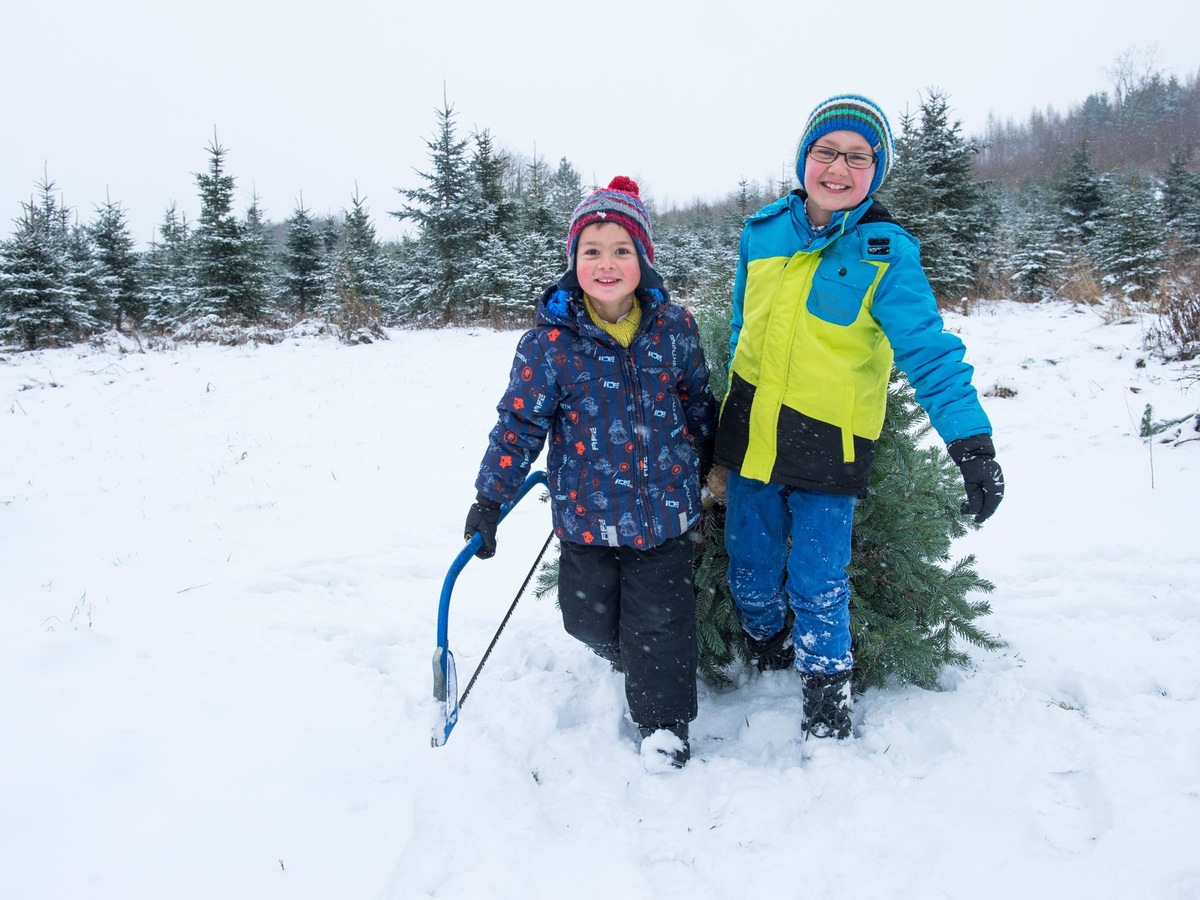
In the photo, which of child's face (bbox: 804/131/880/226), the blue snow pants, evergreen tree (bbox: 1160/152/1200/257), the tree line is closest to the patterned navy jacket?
the blue snow pants

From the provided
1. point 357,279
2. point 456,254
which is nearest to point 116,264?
point 357,279

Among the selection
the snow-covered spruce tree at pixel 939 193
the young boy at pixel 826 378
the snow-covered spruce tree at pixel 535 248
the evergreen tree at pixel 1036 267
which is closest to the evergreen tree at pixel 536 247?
the snow-covered spruce tree at pixel 535 248

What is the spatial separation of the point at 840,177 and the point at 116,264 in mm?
23795

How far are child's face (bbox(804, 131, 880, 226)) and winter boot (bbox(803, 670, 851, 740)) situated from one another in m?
1.67

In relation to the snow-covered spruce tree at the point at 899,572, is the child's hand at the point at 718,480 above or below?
above

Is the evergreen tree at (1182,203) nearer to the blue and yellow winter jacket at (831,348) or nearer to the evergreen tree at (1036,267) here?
the evergreen tree at (1036,267)

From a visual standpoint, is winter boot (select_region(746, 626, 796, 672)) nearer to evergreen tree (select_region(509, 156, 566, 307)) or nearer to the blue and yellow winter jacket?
the blue and yellow winter jacket

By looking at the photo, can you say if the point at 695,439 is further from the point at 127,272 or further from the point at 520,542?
the point at 127,272

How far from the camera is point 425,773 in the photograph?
2.32 metres

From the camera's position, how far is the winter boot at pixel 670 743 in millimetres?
2406

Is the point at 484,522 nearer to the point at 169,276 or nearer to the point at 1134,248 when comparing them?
the point at 1134,248

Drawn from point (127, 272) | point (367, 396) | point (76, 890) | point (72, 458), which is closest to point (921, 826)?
point (76, 890)

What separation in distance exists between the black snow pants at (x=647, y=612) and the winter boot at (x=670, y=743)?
0.02 meters

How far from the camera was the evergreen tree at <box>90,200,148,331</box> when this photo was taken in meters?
18.7
